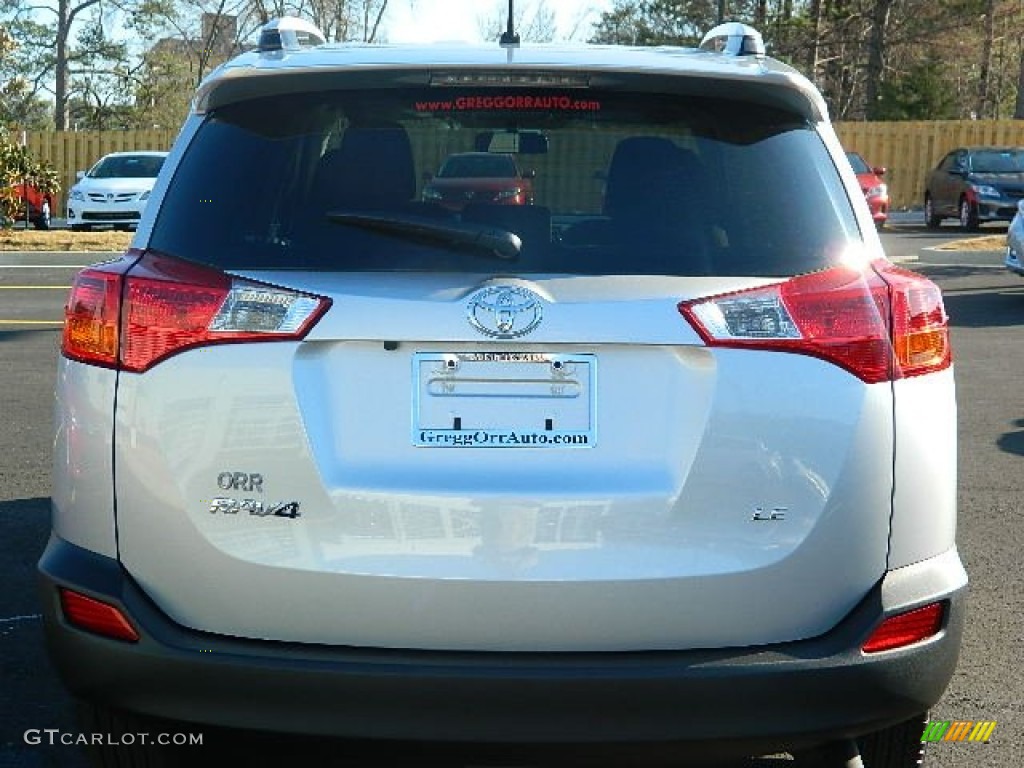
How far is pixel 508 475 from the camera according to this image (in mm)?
2934

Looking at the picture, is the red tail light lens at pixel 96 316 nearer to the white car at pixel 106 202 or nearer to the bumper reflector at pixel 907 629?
the bumper reflector at pixel 907 629

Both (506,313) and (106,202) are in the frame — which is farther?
(106,202)

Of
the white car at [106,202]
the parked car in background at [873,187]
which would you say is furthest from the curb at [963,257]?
the white car at [106,202]

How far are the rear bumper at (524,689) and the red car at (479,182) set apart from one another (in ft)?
3.18

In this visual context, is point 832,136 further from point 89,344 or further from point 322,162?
point 89,344

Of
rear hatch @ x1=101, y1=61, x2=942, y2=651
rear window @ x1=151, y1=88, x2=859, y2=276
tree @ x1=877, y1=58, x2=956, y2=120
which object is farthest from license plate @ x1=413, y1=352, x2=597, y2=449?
tree @ x1=877, y1=58, x2=956, y2=120

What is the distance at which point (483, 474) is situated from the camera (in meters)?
2.93

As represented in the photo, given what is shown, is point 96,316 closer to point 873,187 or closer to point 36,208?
point 873,187

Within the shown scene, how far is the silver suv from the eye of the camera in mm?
2934

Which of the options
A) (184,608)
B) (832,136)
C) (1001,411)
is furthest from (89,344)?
(1001,411)

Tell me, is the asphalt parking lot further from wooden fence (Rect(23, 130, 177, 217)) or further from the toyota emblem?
wooden fence (Rect(23, 130, 177, 217))

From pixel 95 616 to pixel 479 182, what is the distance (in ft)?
4.18

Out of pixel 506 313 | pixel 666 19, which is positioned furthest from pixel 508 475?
pixel 666 19

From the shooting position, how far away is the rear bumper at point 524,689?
2920 mm
